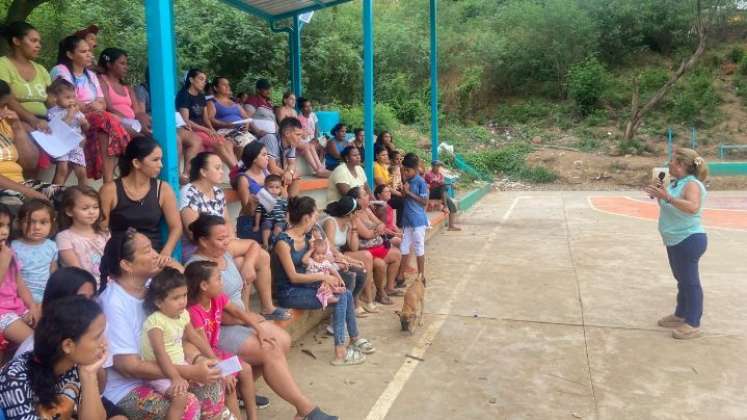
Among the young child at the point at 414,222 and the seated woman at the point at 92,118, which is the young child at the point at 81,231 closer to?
the seated woman at the point at 92,118

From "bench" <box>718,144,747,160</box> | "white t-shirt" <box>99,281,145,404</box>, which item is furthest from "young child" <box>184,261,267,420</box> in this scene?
"bench" <box>718,144,747,160</box>

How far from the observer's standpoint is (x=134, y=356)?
9.02 feet

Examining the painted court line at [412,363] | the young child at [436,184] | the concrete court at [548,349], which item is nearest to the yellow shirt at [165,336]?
the concrete court at [548,349]

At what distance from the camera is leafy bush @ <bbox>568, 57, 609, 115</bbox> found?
25.6 metres

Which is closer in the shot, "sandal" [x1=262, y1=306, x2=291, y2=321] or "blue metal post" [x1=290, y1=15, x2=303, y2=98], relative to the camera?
"sandal" [x1=262, y1=306, x2=291, y2=321]

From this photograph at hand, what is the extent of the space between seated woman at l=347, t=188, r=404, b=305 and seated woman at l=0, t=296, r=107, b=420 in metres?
3.56

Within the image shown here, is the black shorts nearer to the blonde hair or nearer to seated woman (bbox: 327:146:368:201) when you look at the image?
seated woman (bbox: 327:146:368:201)

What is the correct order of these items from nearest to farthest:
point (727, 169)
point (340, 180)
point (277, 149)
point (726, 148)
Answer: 1. point (340, 180)
2. point (277, 149)
3. point (727, 169)
4. point (726, 148)

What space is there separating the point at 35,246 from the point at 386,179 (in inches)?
215

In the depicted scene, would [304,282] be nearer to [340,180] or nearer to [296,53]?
[340,180]

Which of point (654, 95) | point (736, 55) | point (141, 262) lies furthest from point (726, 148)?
point (141, 262)

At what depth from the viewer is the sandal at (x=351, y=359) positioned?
4.33 meters

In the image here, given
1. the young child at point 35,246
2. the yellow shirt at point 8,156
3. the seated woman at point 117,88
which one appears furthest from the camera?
the seated woman at point 117,88

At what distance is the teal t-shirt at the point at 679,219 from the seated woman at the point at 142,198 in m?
3.92
